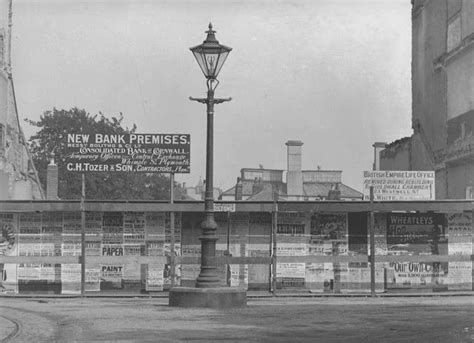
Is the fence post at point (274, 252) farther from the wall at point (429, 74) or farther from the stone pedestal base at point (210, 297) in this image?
the wall at point (429, 74)

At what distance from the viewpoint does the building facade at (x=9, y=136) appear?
3014 centimetres

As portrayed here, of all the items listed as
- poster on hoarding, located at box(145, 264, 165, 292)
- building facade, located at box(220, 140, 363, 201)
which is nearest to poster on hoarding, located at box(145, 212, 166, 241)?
poster on hoarding, located at box(145, 264, 165, 292)

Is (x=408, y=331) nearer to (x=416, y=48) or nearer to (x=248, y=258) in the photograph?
(x=248, y=258)

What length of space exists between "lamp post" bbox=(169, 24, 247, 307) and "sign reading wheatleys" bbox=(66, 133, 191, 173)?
19.8 ft

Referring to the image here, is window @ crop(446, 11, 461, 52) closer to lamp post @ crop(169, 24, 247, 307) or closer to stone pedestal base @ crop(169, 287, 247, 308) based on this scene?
lamp post @ crop(169, 24, 247, 307)

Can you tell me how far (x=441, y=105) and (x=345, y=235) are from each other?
1008cm

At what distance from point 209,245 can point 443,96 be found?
16560 millimetres

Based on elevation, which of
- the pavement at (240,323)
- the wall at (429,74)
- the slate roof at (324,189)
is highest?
the wall at (429,74)

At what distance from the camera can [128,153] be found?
71.4 ft

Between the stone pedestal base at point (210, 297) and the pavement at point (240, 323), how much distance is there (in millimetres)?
312

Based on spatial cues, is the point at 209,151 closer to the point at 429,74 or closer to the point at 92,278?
the point at 92,278

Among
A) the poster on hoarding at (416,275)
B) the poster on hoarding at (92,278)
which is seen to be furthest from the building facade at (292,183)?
the poster on hoarding at (92,278)

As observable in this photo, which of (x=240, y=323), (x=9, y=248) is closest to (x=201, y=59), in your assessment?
(x=240, y=323)

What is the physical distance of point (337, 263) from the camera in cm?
2150
